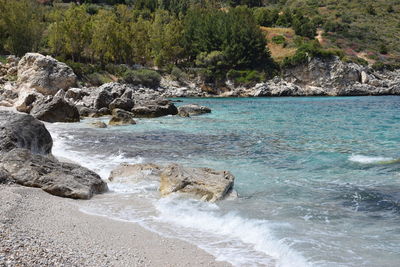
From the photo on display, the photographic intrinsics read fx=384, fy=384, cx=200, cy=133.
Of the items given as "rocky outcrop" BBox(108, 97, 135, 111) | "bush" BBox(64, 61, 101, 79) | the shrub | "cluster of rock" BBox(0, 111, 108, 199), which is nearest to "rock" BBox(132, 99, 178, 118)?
"rocky outcrop" BBox(108, 97, 135, 111)

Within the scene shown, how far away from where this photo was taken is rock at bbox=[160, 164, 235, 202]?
1009cm

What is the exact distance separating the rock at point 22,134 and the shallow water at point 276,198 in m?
1.82

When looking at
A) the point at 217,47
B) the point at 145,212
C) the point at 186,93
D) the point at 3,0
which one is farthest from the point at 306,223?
the point at 217,47

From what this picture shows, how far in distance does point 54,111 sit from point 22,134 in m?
16.3

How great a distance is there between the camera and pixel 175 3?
136m

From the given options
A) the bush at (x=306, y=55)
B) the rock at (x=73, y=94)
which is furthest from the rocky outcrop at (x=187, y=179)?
the bush at (x=306, y=55)

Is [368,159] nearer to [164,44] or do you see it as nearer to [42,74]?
[42,74]

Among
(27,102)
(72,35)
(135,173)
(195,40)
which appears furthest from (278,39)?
(135,173)

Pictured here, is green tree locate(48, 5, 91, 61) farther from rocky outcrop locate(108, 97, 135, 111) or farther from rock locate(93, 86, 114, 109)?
rocky outcrop locate(108, 97, 135, 111)

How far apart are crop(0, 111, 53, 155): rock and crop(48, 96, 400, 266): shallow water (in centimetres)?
182

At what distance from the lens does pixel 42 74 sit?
38.2 m

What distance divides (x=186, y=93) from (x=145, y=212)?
66.4m

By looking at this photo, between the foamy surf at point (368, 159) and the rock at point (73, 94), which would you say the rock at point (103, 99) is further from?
the foamy surf at point (368, 159)

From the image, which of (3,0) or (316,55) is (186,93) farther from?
(3,0)
